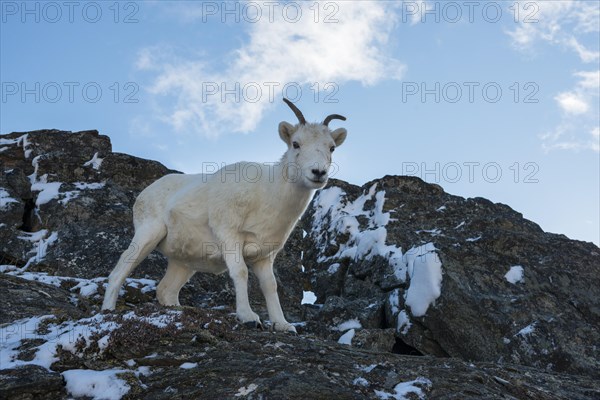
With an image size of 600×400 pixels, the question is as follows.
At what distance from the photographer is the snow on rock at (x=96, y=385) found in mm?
6055

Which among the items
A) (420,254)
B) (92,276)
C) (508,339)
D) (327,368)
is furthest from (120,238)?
(327,368)

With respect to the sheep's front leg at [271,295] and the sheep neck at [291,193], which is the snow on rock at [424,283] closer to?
the sheep's front leg at [271,295]

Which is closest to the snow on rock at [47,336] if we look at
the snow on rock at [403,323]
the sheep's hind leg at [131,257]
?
the sheep's hind leg at [131,257]

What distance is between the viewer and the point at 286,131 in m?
10.4

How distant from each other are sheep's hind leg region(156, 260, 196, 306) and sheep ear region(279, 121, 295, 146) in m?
3.03

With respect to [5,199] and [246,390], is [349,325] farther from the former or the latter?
[5,199]

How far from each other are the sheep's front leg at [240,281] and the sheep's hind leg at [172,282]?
1.86 m

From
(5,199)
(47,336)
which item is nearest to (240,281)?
(47,336)

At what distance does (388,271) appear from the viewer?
16328mm

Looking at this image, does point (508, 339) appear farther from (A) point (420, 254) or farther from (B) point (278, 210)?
(B) point (278, 210)

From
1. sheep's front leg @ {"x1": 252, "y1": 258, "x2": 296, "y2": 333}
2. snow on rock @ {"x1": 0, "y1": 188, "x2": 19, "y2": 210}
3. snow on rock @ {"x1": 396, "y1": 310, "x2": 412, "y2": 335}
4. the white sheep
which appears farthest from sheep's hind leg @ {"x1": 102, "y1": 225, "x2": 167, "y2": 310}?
snow on rock @ {"x1": 0, "y1": 188, "x2": 19, "y2": 210}

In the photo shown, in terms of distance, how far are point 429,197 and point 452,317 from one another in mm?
8457

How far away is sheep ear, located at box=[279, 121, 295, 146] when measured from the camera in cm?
1023

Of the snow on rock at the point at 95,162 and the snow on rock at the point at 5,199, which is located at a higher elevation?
the snow on rock at the point at 95,162
